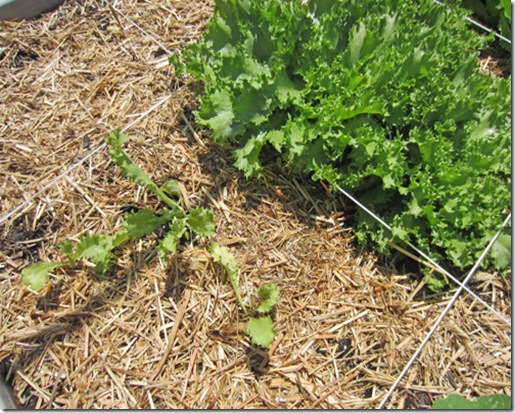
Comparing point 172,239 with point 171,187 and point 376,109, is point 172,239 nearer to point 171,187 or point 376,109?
point 171,187

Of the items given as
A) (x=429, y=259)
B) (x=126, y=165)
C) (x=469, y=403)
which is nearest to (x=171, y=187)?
(x=126, y=165)

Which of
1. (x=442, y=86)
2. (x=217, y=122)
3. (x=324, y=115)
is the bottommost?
(x=217, y=122)

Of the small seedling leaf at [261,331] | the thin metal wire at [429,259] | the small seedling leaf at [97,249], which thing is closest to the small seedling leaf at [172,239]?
the small seedling leaf at [97,249]

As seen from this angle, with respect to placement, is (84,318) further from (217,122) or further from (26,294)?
(217,122)

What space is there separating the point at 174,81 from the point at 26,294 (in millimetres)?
1843

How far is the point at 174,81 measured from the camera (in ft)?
11.8

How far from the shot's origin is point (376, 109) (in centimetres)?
285

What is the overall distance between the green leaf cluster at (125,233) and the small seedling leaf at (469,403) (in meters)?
1.56

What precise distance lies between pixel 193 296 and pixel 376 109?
1590 mm

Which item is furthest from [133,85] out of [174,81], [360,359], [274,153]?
[360,359]

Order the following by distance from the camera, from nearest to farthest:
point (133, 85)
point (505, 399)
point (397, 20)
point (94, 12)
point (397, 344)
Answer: point (505, 399) → point (397, 344) → point (397, 20) → point (133, 85) → point (94, 12)

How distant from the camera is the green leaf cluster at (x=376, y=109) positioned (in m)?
2.81

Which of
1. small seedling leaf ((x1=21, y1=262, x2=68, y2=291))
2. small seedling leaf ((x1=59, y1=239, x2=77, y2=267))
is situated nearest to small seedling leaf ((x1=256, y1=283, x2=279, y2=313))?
small seedling leaf ((x1=59, y1=239, x2=77, y2=267))

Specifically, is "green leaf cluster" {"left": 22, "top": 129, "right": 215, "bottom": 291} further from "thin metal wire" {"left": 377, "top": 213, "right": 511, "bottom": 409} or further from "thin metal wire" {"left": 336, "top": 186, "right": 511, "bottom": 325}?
"thin metal wire" {"left": 377, "top": 213, "right": 511, "bottom": 409}
